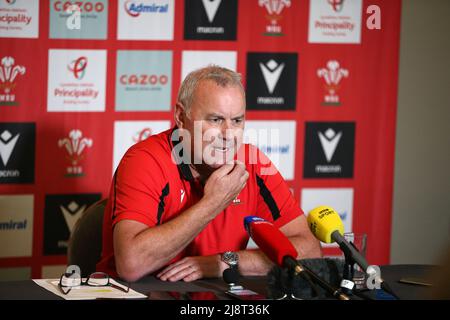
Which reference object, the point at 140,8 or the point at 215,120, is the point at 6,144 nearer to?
the point at 140,8

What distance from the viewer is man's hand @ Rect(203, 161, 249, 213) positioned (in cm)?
267

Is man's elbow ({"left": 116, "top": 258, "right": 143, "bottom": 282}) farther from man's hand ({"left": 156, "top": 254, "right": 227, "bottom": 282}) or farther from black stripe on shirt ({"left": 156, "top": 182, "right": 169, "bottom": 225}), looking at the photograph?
black stripe on shirt ({"left": 156, "top": 182, "right": 169, "bottom": 225})

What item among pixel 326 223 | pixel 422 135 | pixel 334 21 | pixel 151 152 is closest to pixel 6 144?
pixel 151 152

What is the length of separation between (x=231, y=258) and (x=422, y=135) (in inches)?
99.2

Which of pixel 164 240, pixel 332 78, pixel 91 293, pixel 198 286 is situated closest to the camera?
pixel 91 293

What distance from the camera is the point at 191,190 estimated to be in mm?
2861

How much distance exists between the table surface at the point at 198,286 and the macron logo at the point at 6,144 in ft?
5.75

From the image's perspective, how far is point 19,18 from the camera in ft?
12.8

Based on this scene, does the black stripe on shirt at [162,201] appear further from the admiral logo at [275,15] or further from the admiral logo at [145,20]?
the admiral logo at [275,15]

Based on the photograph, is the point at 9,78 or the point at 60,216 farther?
the point at 60,216

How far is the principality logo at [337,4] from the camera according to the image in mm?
4434

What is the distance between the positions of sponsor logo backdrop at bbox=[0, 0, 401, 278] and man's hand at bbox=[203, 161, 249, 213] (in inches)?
58.3
